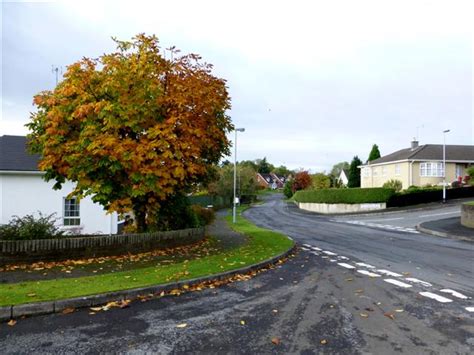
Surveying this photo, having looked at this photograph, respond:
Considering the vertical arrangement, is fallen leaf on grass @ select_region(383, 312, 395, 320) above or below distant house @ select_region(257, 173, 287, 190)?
below

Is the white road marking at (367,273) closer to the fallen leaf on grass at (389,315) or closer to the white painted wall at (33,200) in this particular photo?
the fallen leaf on grass at (389,315)

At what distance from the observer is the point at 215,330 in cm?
529

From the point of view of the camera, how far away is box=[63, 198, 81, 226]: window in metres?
20.7

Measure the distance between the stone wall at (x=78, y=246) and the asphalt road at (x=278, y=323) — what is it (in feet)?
14.3

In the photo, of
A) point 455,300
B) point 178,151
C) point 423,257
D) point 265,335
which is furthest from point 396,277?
point 178,151

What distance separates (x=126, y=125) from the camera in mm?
10453

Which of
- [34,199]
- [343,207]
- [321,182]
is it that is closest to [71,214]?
[34,199]

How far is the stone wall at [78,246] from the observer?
9.59 meters

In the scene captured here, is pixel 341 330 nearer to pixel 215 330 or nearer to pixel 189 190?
pixel 215 330

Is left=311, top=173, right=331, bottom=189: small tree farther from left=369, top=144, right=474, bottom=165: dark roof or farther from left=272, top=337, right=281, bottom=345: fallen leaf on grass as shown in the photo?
left=272, top=337, right=281, bottom=345: fallen leaf on grass

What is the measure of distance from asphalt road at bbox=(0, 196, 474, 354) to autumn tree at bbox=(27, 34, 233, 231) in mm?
4249

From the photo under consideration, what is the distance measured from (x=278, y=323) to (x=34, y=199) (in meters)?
17.7

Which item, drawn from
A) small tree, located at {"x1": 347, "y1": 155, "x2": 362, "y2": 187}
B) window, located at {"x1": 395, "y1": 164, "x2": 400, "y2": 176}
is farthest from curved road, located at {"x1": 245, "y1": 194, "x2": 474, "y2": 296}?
small tree, located at {"x1": 347, "y1": 155, "x2": 362, "y2": 187}

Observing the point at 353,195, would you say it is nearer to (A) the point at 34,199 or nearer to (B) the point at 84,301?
(A) the point at 34,199
